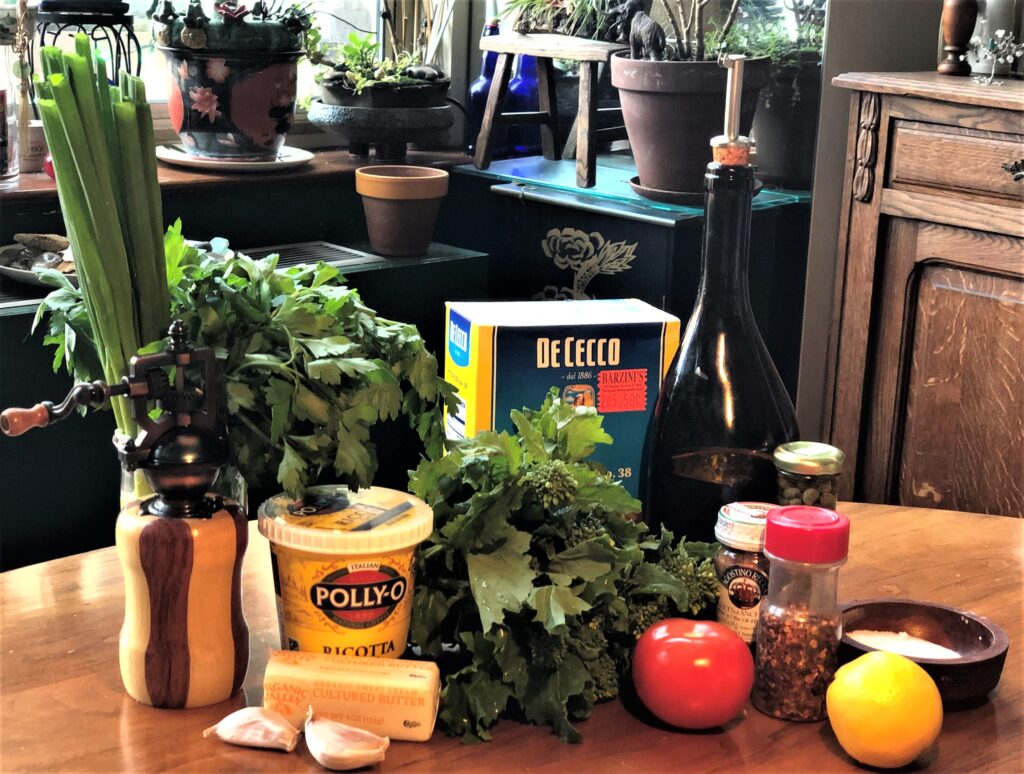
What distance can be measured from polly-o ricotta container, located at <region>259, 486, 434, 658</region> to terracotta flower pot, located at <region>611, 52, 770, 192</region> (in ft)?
4.85

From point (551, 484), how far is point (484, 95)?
2033mm

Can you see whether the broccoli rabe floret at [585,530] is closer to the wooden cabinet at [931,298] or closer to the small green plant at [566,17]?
the wooden cabinet at [931,298]

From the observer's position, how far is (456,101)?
2.75m

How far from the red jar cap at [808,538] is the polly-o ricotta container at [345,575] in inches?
9.0

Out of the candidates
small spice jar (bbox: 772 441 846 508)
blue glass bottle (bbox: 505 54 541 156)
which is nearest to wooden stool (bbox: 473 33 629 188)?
blue glass bottle (bbox: 505 54 541 156)

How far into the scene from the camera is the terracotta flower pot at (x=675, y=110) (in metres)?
2.13

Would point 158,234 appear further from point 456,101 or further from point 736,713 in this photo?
point 456,101

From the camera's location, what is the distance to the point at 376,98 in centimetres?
246

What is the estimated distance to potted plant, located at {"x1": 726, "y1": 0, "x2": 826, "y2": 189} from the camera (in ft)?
7.73

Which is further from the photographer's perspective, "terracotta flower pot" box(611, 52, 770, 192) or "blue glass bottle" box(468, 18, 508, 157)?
"blue glass bottle" box(468, 18, 508, 157)

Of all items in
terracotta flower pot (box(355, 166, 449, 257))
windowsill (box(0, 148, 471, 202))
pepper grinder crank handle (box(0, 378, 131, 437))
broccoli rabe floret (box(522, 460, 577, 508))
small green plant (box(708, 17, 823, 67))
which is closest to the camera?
pepper grinder crank handle (box(0, 378, 131, 437))

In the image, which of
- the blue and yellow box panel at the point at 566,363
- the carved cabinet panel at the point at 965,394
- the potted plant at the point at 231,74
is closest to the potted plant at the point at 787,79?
the carved cabinet panel at the point at 965,394

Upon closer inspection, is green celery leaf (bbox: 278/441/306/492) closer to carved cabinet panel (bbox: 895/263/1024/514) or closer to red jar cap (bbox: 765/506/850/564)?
red jar cap (bbox: 765/506/850/564)

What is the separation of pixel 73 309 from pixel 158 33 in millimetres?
1498
